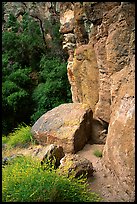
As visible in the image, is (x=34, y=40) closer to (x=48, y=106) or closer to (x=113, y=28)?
(x=48, y=106)

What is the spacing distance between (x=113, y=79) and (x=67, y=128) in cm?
183

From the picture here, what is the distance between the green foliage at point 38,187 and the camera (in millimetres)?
4152

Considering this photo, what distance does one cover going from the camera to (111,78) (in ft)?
20.5

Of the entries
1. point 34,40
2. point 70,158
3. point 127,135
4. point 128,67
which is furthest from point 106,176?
point 34,40

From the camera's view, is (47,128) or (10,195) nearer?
(10,195)

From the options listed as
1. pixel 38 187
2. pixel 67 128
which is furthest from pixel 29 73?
pixel 38 187

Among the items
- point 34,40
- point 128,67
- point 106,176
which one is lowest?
point 106,176

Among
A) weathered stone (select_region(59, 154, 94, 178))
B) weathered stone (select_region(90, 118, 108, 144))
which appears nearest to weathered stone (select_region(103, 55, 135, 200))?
weathered stone (select_region(59, 154, 94, 178))

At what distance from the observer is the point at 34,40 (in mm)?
15852

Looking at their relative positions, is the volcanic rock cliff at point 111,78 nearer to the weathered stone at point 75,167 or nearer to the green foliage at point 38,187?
the weathered stone at point 75,167

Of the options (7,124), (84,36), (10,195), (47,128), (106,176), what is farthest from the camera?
(7,124)

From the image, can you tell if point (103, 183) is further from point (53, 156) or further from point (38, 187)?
point (38, 187)

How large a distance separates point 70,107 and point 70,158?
2.67 metres

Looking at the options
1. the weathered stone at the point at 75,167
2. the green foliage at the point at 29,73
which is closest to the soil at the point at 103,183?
the weathered stone at the point at 75,167
